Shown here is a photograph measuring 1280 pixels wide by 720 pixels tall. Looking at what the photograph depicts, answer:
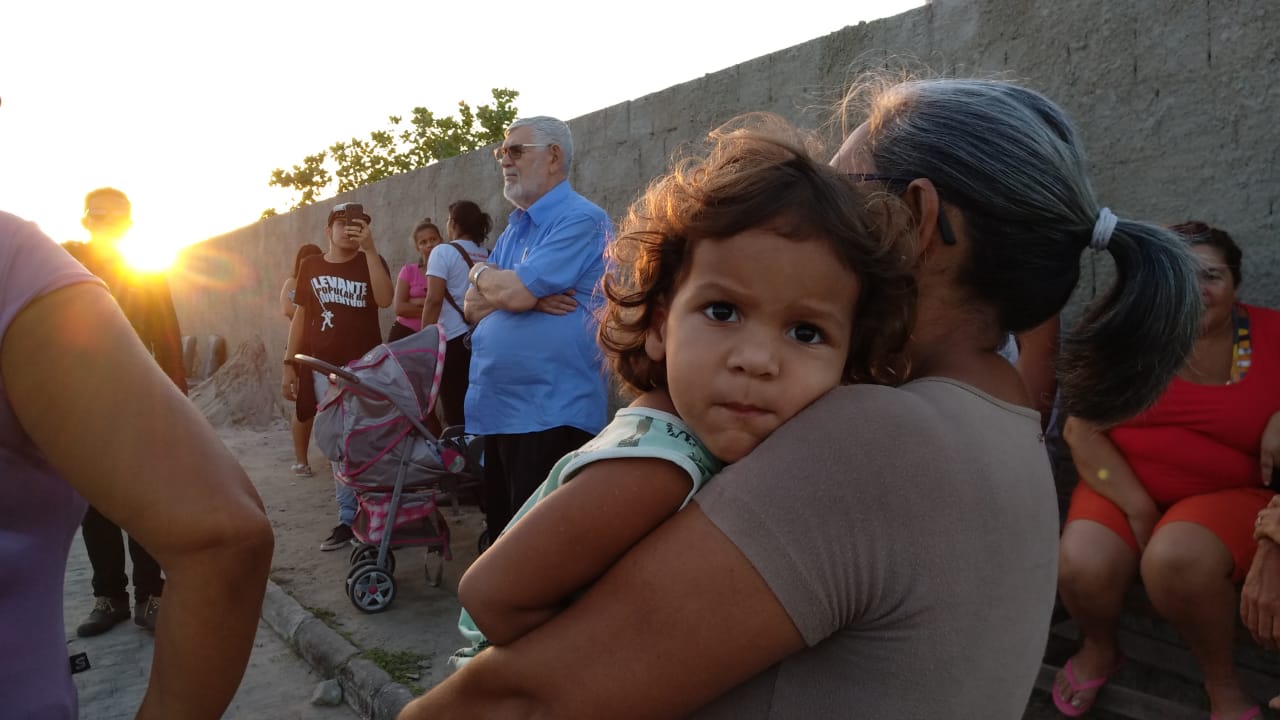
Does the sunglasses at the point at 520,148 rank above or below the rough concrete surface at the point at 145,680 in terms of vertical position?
above

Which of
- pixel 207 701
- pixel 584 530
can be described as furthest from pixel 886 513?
pixel 207 701

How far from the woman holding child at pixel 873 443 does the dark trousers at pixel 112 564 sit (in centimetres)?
417

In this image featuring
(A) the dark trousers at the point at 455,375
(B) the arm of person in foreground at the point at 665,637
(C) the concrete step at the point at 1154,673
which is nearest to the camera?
(B) the arm of person in foreground at the point at 665,637

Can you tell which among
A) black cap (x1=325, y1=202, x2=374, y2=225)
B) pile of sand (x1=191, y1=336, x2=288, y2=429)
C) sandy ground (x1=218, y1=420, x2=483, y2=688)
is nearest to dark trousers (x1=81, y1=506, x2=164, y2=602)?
sandy ground (x1=218, y1=420, x2=483, y2=688)

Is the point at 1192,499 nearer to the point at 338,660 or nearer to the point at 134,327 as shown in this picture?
the point at 338,660

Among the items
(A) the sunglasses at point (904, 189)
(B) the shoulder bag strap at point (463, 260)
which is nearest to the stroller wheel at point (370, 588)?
(B) the shoulder bag strap at point (463, 260)

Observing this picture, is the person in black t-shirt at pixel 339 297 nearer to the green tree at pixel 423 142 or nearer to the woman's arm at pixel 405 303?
the woman's arm at pixel 405 303

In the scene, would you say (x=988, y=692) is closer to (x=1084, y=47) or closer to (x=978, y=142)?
(x=978, y=142)

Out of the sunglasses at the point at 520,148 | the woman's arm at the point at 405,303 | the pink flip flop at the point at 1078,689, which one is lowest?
the pink flip flop at the point at 1078,689

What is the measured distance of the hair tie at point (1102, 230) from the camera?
1256 millimetres

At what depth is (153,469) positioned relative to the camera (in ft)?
3.12

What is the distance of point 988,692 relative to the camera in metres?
0.99

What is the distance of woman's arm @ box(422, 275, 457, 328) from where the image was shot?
18.5ft

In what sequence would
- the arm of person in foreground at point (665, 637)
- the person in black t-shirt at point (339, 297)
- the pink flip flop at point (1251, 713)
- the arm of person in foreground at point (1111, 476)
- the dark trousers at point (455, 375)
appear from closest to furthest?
the arm of person in foreground at point (665, 637)
the pink flip flop at point (1251, 713)
the arm of person in foreground at point (1111, 476)
the dark trousers at point (455, 375)
the person in black t-shirt at point (339, 297)
